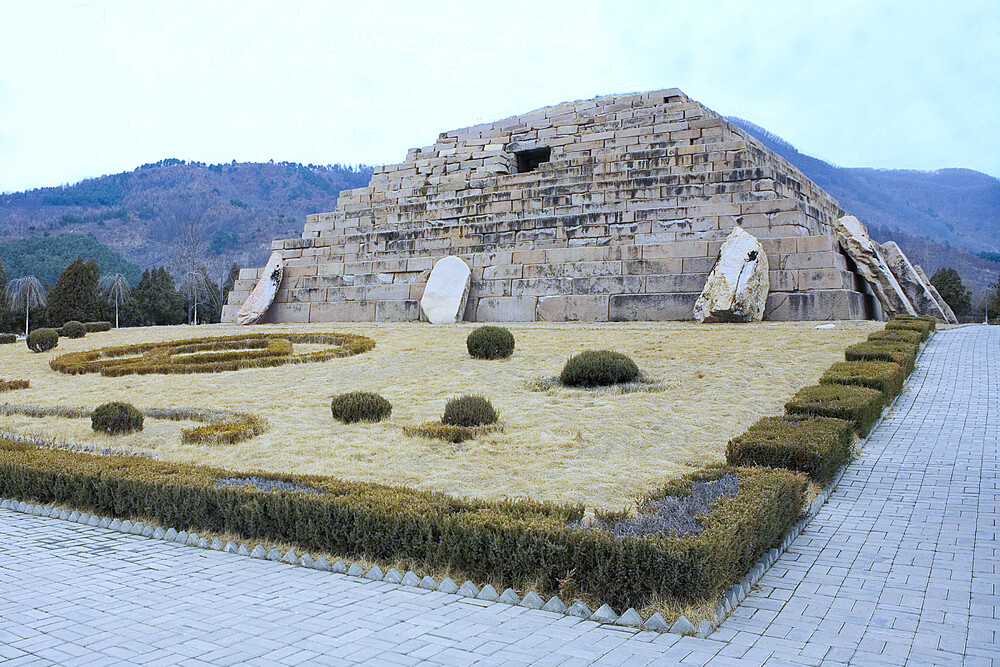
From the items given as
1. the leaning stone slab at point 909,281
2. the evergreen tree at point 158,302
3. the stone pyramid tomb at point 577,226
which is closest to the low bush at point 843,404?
the stone pyramid tomb at point 577,226

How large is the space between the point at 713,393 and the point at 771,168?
10854mm

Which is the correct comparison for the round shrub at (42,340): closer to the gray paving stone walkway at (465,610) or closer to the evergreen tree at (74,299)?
the gray paving stone walkway at (465,610)

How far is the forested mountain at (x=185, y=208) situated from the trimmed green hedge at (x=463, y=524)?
64276 mm

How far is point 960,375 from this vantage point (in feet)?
38.2

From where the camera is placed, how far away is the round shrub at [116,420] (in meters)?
9.05

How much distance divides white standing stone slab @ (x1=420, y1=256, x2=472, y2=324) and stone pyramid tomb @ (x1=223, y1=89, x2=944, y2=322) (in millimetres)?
280

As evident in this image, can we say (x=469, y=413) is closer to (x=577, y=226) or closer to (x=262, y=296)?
(x=577, y=226)

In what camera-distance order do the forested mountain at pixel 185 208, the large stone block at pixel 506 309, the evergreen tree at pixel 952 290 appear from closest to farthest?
the large stone block at pixel 506 309 < the evergreen tree at pixel 952 290 < the forested mountain at pixel 185 208

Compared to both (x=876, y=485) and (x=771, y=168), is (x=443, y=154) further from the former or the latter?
(x=876, y=485)

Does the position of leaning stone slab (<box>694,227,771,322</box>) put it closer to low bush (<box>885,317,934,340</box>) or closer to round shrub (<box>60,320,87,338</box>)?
low bush (<box>885,317,934,340</box>)

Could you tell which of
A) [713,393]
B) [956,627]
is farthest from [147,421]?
[956,627]

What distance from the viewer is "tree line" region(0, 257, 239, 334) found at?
118ft

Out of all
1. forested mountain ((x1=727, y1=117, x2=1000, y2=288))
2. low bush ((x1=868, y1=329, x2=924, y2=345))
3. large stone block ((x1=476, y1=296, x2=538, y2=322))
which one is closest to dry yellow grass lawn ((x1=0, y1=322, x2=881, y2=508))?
low bush ((x1=868, y1=329, x2=924, y2=345))

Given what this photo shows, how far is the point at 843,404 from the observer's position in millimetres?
7648
